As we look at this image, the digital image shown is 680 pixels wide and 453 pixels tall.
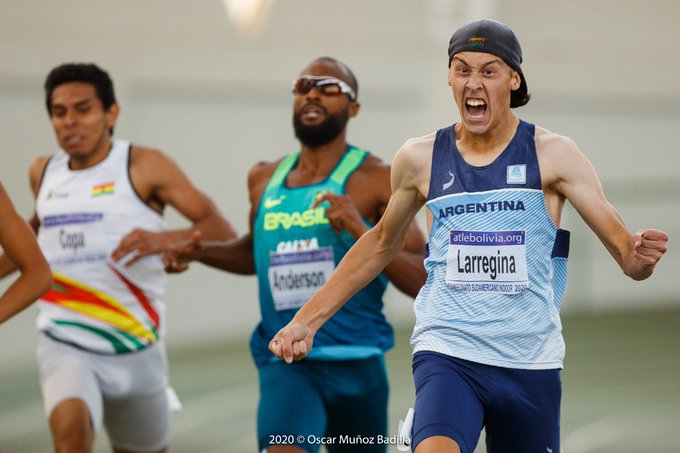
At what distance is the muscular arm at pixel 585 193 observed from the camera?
13.9 ft

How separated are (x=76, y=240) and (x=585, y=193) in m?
3.22

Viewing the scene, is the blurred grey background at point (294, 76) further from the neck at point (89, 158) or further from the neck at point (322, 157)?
the neck at point (322, 157)

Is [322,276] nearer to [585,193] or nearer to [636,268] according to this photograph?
[585,193]

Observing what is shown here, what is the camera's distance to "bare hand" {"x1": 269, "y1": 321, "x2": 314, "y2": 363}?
14.4ft

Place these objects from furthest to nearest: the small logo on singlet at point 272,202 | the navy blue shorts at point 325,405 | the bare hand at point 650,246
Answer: the small logo on singlet at point 272,202 < the navy blue shorts at point 325,405 < the bare hand at point 650,246

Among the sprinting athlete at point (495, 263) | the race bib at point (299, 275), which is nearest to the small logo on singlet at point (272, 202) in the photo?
the race bib at point (299, 275)

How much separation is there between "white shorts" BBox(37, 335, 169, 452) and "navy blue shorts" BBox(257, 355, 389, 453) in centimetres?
94

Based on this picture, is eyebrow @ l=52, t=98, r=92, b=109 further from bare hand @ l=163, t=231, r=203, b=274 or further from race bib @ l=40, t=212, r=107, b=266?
bare hand @ l=163, t=231, r=203, b=274

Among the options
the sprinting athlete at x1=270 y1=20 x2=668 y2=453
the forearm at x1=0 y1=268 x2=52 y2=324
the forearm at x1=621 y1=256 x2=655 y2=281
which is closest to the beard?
the sprinting athlete at x1=270 y1=20 x2=668 y2=453

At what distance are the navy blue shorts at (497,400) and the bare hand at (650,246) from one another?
0.61 metres

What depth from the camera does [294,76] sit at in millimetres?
13797

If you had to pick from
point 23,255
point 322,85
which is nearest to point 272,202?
point 322,85

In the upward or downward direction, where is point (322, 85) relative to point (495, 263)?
upward

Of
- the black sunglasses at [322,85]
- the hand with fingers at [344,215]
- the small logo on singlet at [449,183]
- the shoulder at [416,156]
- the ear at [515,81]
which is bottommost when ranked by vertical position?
the hand with fingers at [344,215]
